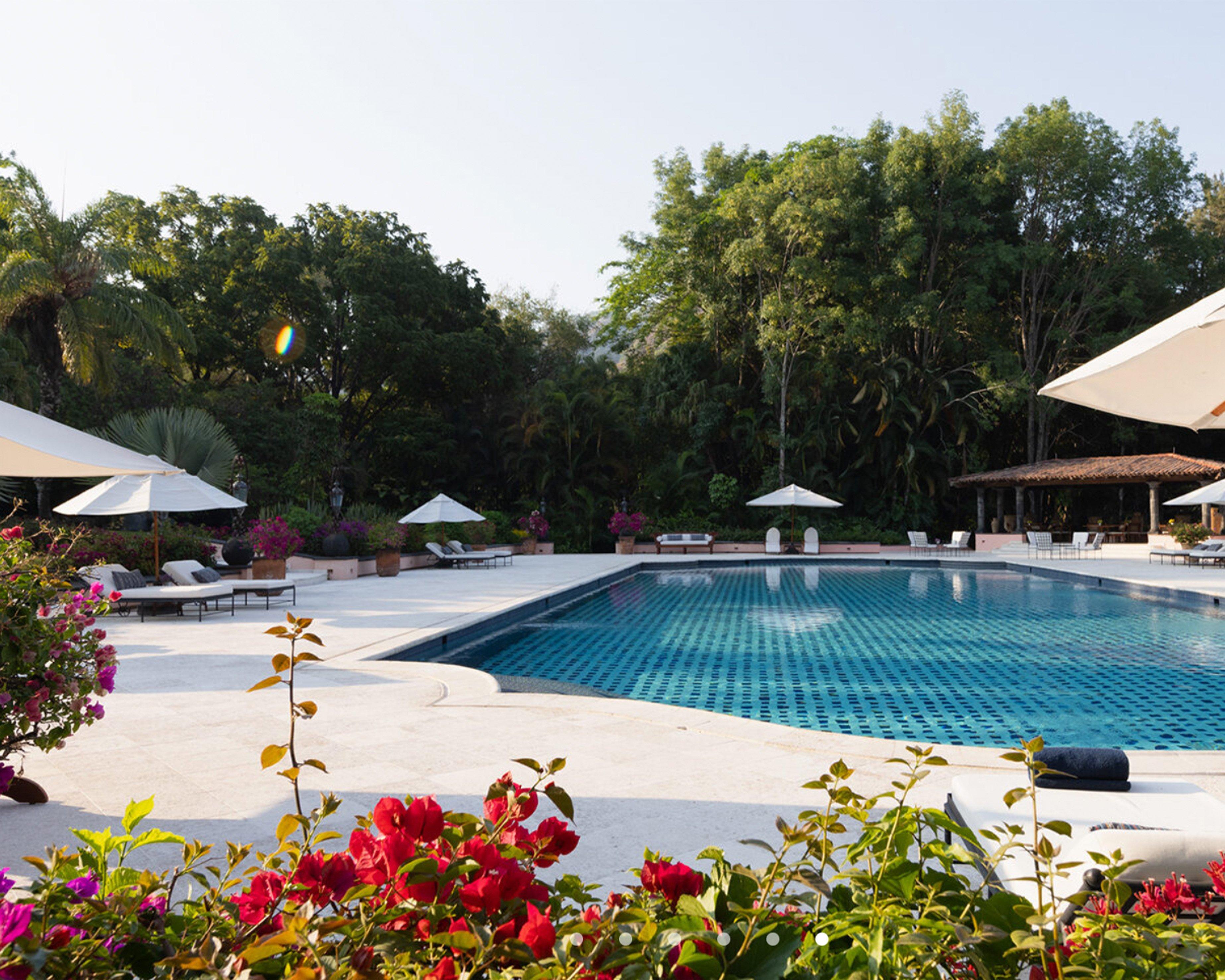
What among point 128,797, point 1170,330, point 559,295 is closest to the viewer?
point 1170,330

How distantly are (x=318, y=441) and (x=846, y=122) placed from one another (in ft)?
67.8

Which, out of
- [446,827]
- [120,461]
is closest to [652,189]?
[120,461]

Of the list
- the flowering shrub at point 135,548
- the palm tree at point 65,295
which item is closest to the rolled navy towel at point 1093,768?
the flowering shrub at point 135,548

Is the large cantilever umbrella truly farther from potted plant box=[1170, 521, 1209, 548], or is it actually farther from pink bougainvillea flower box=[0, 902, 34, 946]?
pink bougainvillea flower box=[0, 902, 34, 946]

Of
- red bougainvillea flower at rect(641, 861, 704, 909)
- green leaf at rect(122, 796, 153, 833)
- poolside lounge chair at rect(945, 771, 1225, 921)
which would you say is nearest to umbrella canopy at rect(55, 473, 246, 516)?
poolside lounge chair at rect(945, 771, 1225, 921)

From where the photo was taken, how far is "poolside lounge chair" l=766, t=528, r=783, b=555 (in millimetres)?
23656

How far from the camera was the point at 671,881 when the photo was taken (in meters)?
1.15

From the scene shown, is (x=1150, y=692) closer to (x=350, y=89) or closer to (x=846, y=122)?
(x=350, y=89)

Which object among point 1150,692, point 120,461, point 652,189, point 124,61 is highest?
point 652,189

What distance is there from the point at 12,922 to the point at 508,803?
24.8 inches

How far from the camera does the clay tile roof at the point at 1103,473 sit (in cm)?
2333

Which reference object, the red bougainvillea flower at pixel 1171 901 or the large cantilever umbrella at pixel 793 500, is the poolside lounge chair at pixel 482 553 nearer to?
the large cantilever umbrella at pixel 793 500

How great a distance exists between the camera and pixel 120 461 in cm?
437

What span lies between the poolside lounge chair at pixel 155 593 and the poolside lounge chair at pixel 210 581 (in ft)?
0.83
